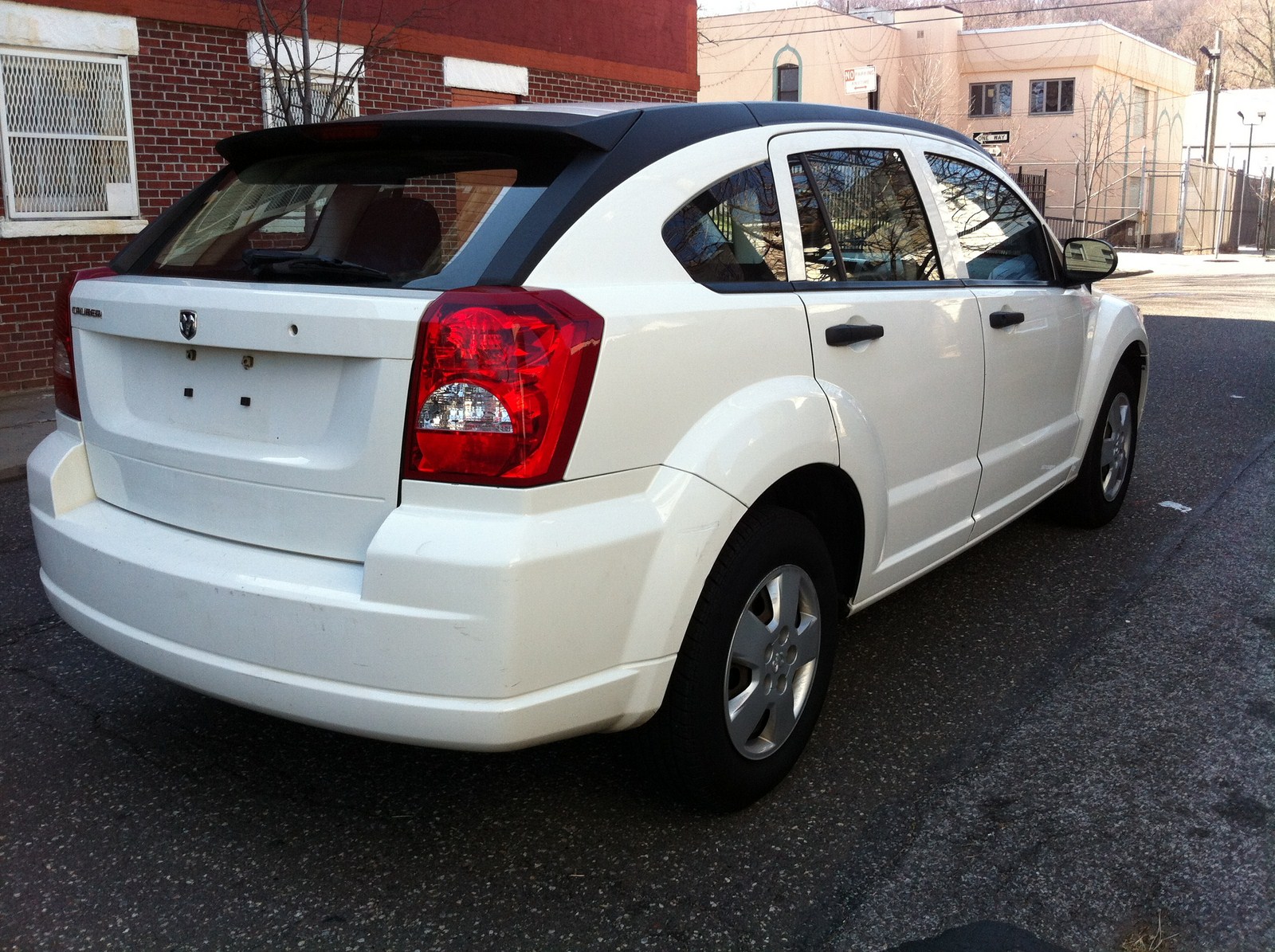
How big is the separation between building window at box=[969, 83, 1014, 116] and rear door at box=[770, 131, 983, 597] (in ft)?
152

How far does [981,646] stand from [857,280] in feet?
4.87

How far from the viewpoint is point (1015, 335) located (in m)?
4.29

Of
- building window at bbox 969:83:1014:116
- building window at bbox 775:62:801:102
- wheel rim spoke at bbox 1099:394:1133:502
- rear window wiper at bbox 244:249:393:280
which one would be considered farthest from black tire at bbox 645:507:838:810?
building window at bbox 969:83:1014:116

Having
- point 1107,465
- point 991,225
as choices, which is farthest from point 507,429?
point 1107,465

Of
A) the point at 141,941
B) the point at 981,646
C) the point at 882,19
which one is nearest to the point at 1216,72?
the point at 882,19

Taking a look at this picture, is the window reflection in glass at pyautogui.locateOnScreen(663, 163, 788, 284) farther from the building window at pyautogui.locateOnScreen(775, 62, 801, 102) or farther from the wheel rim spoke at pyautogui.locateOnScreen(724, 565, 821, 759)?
the building window at pyautogui.locateOnScreen(775, 62, 801, 102)

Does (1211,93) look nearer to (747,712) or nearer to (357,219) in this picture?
(747,712)

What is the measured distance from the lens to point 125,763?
133 inches

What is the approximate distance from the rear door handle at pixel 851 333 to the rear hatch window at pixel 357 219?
0.91 metres

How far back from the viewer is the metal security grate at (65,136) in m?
10.0

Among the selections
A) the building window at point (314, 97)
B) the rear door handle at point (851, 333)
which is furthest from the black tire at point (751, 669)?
the building window at point (314, 97)

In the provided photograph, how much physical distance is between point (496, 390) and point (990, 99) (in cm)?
4852

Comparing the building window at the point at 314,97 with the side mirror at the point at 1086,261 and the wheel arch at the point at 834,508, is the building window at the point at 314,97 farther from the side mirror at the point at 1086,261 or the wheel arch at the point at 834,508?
the wheel arch at the point at 834,508

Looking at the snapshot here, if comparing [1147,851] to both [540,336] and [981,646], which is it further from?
[540,336]
